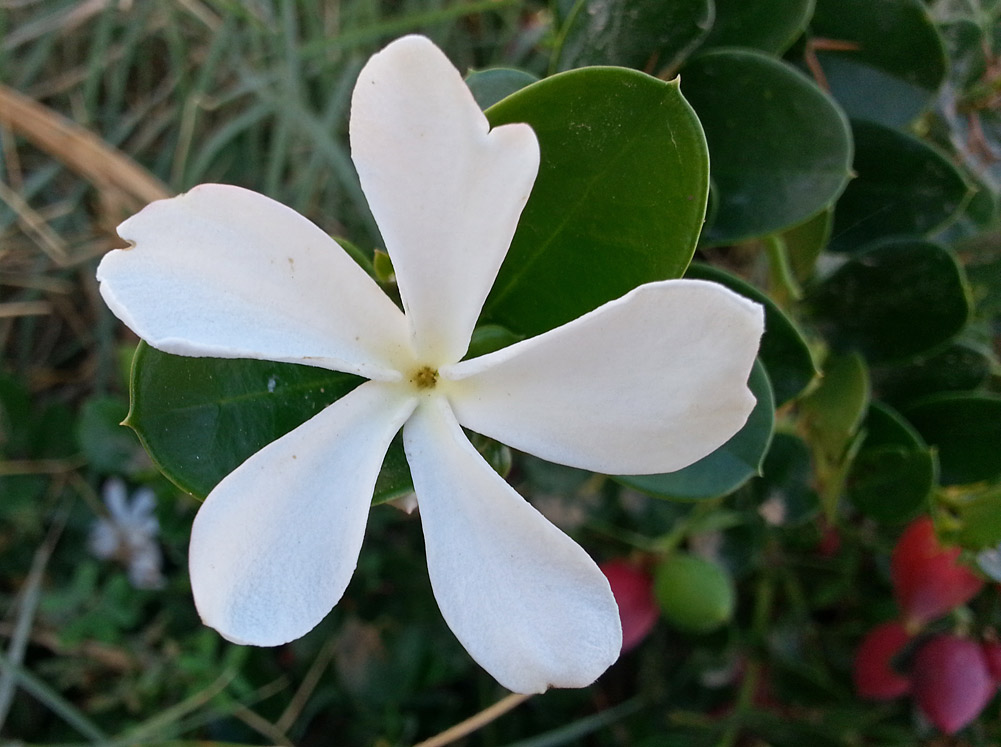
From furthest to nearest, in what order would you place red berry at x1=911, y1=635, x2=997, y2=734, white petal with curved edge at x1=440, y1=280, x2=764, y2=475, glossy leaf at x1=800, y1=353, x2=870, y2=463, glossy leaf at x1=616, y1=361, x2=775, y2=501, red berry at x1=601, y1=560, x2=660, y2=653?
1. red berry at x1=601, y1=560, x2=660, y2=653
2. red berry at x1=911, y1=635, x2=997, y2=734
3. glossy leaf at x1=800, y1=353, x2=870, y2=463
4. glossy leaf at x1=616, y1=361, x2=775, y2=501
5. white petal with curved edge at x1=440, y1=280, x2=764, y2=475

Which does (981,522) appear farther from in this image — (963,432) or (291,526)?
(291,526)

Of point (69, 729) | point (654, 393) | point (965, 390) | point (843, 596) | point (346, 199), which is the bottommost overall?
point (69, 729)

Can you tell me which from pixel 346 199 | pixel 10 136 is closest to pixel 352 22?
pixel 346 199

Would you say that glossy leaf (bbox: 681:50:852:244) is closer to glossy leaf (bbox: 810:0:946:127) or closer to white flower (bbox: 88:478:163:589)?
glossy leaf (bbox: 810:0:946:127)

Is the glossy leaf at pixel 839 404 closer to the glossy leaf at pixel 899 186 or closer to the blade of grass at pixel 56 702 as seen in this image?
the glossy leaf at pixel 899 186

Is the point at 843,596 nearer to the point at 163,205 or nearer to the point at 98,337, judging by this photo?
the point at 163,205

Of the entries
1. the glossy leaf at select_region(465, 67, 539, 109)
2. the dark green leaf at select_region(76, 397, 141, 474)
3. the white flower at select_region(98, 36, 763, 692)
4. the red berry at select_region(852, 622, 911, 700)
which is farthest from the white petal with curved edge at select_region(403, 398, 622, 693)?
the dark green leaf at select_region(76, 397, 141, 474)

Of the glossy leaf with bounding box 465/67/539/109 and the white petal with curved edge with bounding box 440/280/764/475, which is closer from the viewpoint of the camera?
the white petal with curved edge with bounding box 440/280/764/475
